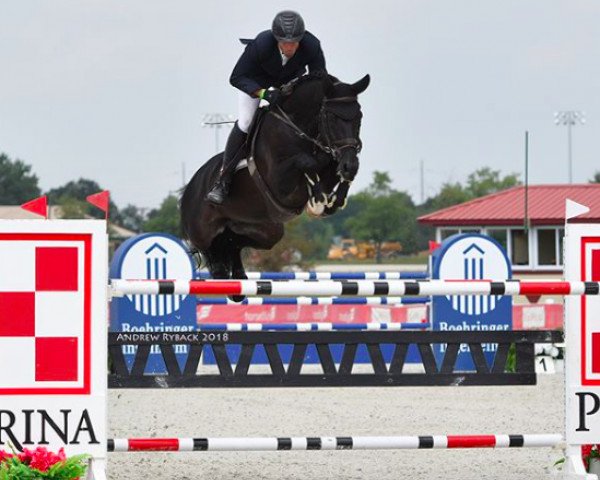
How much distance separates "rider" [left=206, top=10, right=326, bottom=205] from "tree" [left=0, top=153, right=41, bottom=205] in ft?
168

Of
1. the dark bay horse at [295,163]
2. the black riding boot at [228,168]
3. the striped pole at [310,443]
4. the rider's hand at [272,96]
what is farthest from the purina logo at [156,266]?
the striped pole at [310,443]

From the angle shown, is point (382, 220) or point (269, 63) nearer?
point (269, 63)

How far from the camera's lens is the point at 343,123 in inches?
222

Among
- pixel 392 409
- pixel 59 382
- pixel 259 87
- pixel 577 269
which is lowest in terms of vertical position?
pixel 392 409

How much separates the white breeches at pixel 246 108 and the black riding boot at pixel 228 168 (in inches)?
1.9

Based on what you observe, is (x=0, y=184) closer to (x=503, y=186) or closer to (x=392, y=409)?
(x=503, y=186)

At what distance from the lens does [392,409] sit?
7.77m

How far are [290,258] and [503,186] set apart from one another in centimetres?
3667

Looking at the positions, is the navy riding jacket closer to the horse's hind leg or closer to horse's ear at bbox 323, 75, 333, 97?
horse's ear at bbox 323, 75, 333, 97

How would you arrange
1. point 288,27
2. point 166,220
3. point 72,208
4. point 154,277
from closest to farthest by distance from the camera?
point 288,27, point 154,277, point 72,208, point 166,220

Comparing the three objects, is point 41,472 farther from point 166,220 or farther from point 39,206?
point 166,220

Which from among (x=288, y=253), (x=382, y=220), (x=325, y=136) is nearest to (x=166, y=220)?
(x=288, y=253)

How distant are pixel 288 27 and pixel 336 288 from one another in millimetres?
2063

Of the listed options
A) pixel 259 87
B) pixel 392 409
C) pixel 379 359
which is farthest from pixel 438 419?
pixel 379 359
